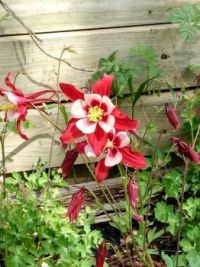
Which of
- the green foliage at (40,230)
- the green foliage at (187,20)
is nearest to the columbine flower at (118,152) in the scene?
the green foliage at (40,230)

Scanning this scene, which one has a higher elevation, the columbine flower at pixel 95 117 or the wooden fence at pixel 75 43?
the wooden fence at pixel 75 43

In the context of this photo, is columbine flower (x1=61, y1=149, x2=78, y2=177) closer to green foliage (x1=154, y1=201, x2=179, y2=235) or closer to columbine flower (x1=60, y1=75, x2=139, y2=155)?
columbine flower (x1=60, y1=75, x2=139, y2=155)

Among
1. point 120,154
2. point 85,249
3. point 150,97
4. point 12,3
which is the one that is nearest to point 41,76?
point 12,3

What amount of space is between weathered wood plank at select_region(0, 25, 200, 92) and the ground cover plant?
0.07 meters

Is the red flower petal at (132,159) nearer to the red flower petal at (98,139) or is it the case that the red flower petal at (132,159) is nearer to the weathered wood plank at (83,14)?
the red flower petal at (98,139)

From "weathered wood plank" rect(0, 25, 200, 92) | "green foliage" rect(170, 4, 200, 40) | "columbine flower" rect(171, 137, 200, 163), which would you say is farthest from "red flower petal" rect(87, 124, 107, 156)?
"weathered wood plank" rect(0, 25, 200, 92)

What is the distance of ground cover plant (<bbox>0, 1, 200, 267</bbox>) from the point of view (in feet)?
5.79

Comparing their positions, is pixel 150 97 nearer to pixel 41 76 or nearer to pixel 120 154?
pixel 41 76

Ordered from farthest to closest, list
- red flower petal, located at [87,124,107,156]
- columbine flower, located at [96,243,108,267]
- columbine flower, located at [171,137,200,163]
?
columbine flower, located at [96,243,108,267], columbine flower, located at [171,137,200,163], red flower petal, located at [87,124,107,156]

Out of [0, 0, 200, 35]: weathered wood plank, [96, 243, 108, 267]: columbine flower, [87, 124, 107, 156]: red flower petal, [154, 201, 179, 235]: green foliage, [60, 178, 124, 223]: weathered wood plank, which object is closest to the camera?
[87, 124, 107, 156]: red flower petal

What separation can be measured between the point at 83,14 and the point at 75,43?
13 centimetres

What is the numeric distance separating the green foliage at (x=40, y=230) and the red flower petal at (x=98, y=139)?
883 mm

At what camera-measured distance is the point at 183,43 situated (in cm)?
302

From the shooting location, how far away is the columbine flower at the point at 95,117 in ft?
5.65
